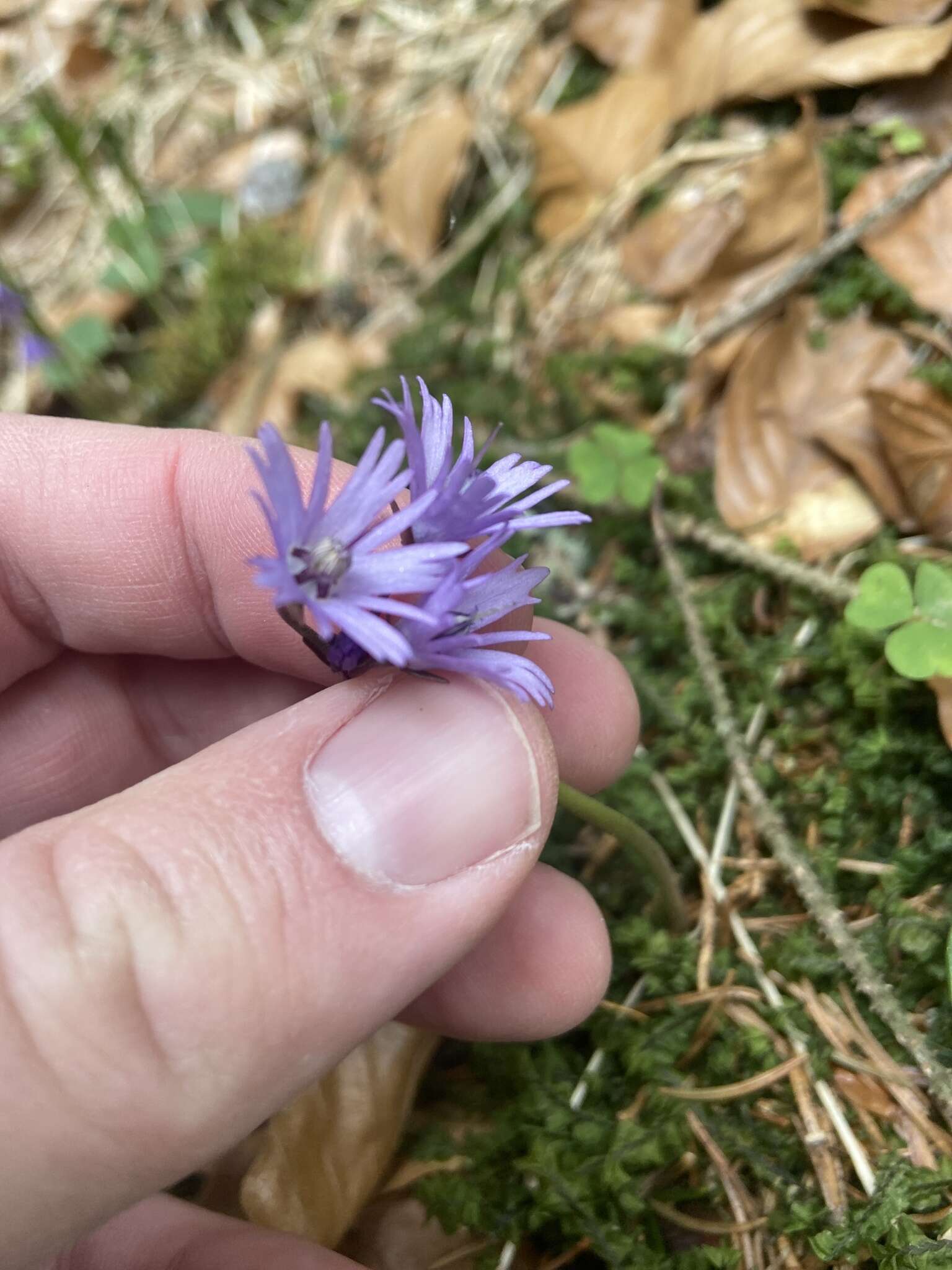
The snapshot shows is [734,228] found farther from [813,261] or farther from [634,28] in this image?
[634,28]

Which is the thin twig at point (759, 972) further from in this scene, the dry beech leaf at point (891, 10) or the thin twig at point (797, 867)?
the dry beech leaf at point (891, 10)

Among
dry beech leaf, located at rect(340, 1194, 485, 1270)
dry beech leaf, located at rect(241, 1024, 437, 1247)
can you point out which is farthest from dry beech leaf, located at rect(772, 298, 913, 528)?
dry beech leaf, located at rect(340, 1194, 485, 1270)

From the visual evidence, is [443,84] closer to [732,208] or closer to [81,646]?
[732,208]

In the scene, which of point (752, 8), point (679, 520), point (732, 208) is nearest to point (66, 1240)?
point (679, 520)

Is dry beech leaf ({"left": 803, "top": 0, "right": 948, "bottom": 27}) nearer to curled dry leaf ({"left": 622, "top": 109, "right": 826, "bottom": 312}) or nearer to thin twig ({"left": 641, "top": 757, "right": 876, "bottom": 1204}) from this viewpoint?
curled dry leaf ({"left": 622, "top": 109, "right": 826, "bottom": 312})

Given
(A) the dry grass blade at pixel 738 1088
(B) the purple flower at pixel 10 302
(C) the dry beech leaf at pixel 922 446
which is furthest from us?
(B) the purple flower at pixel 10 302

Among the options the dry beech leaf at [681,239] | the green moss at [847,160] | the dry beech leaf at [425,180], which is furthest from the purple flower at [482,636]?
the dry beech leaf at [425,180]
